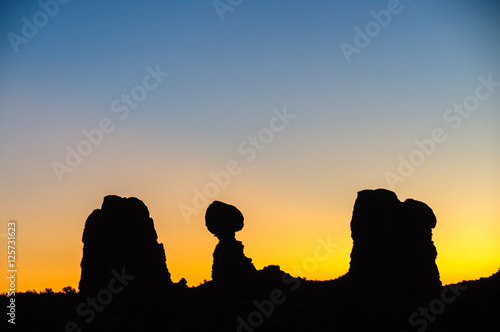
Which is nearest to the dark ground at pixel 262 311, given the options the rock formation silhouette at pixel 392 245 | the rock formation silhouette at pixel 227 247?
the rock formation silhouette at pixel 392 245

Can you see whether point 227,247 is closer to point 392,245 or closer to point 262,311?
point 262,311

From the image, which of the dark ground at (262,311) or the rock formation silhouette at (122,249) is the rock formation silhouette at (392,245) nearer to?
the dark ground at (262,311)

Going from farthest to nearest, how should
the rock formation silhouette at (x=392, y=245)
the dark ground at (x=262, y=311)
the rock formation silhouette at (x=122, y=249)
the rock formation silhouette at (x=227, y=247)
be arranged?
the rock formation silhouette at (x=227, y=247) < the rock formation silhouette at (x=392, y=245) < the rock formation silhouette at (x=122, y=249) < the dark ground at (x=262, y=311)

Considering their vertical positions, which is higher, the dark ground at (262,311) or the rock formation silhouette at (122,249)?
the rock formation silhouette at (122,249)

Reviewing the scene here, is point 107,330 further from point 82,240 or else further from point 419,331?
point 419,331

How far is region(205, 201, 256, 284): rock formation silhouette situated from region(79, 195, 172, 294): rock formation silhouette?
233 inches

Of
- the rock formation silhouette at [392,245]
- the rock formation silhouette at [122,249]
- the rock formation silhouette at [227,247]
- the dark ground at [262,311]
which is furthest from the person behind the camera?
the rock formation silhouette at [227,247]

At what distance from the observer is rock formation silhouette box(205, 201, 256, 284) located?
185 feet

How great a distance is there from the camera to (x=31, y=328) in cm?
4106

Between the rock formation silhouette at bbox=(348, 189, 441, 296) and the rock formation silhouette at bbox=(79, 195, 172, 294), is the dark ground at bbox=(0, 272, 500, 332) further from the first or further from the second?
the rock formation silhouette at bbox=(79, 195, 172, 294)

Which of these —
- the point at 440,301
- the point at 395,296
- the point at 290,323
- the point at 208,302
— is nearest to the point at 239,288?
the point at 208,302

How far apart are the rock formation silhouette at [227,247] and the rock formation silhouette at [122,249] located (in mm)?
5919

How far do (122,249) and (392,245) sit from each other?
25776 millimetres

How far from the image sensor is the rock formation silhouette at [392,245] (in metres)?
53.9
